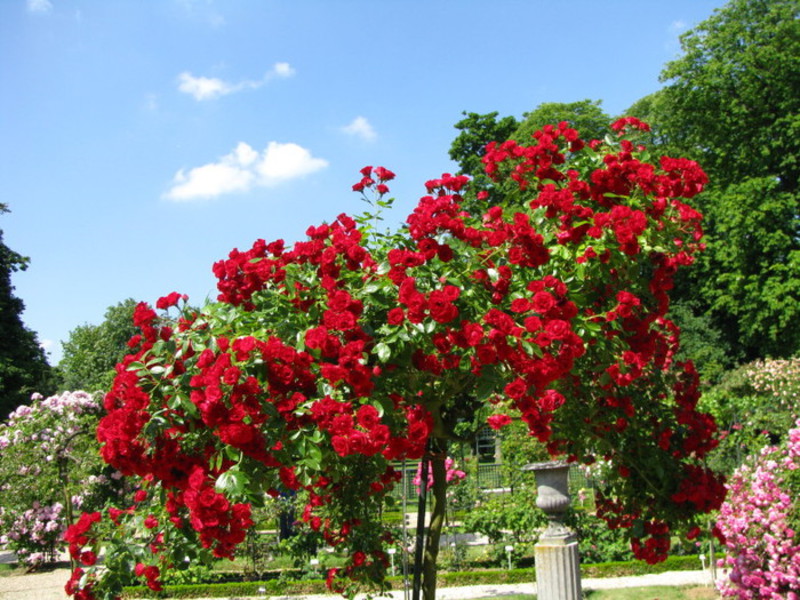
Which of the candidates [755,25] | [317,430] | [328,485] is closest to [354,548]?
[328,485]

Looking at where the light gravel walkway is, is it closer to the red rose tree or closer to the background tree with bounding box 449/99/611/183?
the red rose tree

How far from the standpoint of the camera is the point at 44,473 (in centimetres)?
1166

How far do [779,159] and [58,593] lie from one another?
65.6 feet

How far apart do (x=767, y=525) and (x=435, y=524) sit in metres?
3.12

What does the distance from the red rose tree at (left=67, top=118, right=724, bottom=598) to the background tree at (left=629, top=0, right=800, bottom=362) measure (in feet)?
54.5

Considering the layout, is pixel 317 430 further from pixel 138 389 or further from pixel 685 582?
pixel 685 582

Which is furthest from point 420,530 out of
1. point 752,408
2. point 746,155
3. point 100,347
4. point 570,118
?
point 100,347

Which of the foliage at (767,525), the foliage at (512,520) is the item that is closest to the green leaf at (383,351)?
the foliage at (767,525)

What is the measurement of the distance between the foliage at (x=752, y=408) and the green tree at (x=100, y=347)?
86.1ft

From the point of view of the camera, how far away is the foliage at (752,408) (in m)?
9.26

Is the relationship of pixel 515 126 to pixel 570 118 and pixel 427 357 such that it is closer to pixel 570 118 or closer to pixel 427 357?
pixel 570 118

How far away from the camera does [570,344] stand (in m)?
2.72

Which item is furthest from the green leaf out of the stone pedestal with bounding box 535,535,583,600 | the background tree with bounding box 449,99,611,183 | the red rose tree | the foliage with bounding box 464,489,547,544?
the background tree with bounding box 449,99,611,183

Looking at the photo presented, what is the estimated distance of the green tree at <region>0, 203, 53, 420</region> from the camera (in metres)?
23.1
